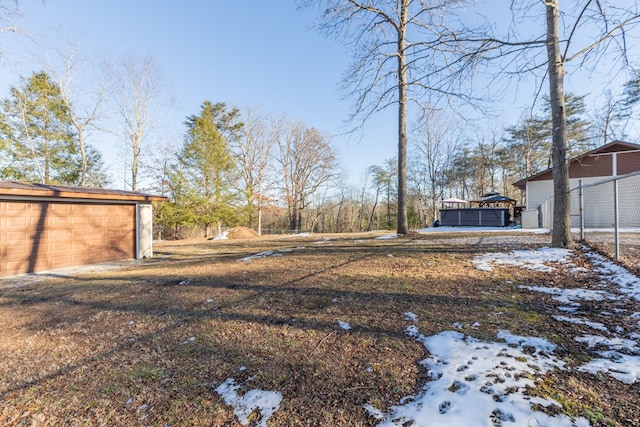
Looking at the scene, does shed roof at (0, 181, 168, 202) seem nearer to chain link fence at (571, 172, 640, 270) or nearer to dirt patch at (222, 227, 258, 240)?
dirt patch at (222, 227, 258, 240)


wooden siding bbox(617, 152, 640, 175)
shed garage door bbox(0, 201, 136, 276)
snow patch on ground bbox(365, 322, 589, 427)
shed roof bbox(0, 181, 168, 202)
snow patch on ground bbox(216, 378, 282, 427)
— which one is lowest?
snow patch on ground bbox(216, 378, 282, 427)

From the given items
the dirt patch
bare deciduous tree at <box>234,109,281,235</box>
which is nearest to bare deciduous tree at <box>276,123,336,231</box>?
bare deciduous tree at <box>234,109,281,235</box>

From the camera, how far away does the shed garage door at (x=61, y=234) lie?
6676 mm

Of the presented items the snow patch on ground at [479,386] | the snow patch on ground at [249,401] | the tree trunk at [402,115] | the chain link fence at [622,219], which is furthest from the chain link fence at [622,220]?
the snow patch on ground at [249,401]

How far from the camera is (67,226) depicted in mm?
7680

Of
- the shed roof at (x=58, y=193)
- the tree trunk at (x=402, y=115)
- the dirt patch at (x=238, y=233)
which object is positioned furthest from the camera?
the dirt patch at (x=238, y=233)

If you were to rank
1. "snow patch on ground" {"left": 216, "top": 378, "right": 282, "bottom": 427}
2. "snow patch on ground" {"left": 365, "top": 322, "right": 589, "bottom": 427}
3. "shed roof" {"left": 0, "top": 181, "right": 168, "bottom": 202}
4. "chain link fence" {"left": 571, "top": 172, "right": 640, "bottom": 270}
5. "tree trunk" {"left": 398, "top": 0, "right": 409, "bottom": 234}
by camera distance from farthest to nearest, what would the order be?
"tree trunk" {"left": 398, "top": 0, "right": 409, "bottom": 234} < "shed roof" {"left": 0, "top": 181, "right": 168, "bottom": 202} < "chain link fence" {"left": 571, "top": 172, "right": 640, "bottom": 270} < "snow patch on ground" {"left": 216, "top": 378, "right": 282, "bottom": 427} < "snow patch on ground" {"left": 365, "top": 322, "right": 589, "bottom": 427}

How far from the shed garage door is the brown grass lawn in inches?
116

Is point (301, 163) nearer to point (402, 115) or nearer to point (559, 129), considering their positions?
point (402, 115)

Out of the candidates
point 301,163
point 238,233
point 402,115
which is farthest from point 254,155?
point 402,115

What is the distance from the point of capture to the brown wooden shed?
262 inches

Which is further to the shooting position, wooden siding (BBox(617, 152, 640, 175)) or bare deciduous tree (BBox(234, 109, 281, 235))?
bare deciduous tree (BBox(234, 109, 281, 235))

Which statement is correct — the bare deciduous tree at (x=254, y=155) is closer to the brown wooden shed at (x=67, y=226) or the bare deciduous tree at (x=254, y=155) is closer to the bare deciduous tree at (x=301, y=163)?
the bare deciduous tree at (x=301, y=163)

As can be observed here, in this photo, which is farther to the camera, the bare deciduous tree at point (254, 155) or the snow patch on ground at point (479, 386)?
the bare deciduous tree at point (254, 155)
